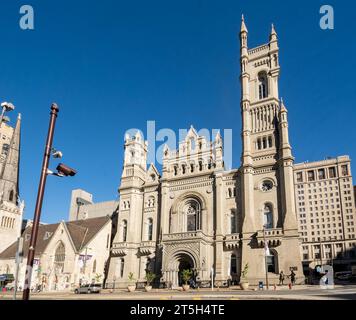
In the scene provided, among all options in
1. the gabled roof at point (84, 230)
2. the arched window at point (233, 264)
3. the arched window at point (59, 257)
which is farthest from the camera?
the gabled roof at point (84, 230)

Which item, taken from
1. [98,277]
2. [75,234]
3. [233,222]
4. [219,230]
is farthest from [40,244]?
[233,222]

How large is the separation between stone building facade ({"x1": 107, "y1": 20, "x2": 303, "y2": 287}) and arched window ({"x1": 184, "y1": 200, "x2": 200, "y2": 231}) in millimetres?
156

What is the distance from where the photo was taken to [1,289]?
→ 184 feet

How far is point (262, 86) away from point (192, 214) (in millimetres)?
24273

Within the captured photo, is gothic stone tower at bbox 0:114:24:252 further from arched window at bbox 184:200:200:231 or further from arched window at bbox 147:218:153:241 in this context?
arched window at bbox 184:200:200:231

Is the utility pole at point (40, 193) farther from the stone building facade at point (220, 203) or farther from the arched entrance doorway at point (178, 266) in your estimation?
the arched entrance doorway at point (178, 266)

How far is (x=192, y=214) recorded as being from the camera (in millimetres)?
56125

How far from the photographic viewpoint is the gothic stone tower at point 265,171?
46.2 meters

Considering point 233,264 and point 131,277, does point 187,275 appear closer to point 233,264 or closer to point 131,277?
point 233,264

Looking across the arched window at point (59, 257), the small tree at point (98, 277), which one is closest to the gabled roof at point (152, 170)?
the small tree at point (98, 277)

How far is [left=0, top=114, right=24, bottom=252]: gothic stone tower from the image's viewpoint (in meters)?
71.1

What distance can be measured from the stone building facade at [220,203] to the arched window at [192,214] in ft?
0.51

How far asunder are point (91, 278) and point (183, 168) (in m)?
24.2
